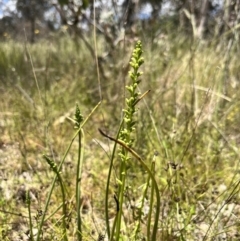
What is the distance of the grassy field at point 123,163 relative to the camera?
0.75 metres

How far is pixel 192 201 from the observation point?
3.82 feet

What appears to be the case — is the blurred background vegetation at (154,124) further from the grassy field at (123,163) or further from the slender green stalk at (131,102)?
the slender green stalk at (131,102)

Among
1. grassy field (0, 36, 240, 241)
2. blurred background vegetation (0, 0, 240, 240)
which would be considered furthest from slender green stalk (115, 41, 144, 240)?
blurred background vegetation (0, 0, 240, 240)

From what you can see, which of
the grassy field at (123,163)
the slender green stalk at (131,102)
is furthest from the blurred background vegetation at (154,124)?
the slender green stalk at (131,102)

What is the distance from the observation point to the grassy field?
0.75 metres

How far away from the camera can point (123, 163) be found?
65cm

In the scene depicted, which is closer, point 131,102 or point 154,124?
point 131,102

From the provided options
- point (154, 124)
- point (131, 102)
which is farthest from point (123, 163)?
point (154, 124)

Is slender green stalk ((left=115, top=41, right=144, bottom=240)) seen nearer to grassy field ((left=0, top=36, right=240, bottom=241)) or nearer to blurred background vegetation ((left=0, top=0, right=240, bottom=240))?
grassy field ((left=0, top=36, right=240, bottom=241))

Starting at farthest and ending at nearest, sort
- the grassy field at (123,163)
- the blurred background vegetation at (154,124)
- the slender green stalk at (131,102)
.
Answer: the blurred background vegetation at (154,124), the grassy field at (123,163), the slender green stalk at (131,102)

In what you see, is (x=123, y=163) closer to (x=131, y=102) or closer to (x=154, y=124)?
(x=131, y=102)

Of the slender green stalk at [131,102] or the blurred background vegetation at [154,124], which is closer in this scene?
the slender green stalk at [131,102]

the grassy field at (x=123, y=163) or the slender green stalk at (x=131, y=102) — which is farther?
the grassy field at (x=123, y=163)

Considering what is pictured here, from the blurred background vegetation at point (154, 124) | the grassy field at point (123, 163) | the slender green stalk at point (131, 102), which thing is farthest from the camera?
the blurred background vegetation at point (154, 124)
